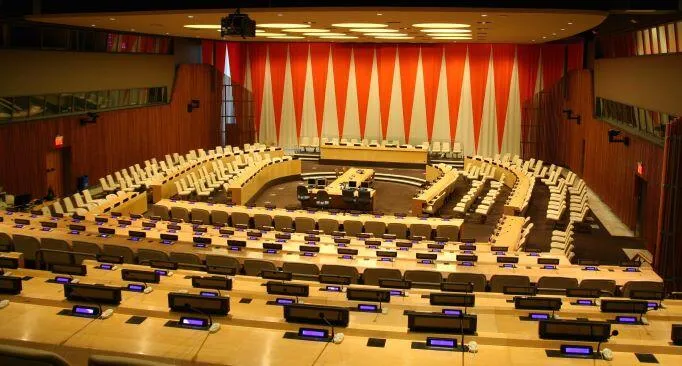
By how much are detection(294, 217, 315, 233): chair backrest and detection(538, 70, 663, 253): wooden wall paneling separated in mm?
7950

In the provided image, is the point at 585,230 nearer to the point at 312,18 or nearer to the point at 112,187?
the point at 312,18

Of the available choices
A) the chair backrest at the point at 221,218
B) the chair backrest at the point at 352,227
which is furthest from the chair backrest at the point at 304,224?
the chair backrest at the point at 221,218

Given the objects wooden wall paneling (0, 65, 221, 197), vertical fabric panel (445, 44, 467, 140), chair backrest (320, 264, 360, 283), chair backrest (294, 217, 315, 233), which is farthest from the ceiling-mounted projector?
vertical fabric panel (445, 44, 467, 140)

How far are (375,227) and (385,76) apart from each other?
16243 millimetres

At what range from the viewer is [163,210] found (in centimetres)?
1786

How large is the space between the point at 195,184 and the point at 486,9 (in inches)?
491

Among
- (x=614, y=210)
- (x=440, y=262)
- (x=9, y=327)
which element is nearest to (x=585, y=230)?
(x=614, y=210)

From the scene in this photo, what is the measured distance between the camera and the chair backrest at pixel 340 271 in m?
11.2

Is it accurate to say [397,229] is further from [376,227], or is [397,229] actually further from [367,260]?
[367,260]

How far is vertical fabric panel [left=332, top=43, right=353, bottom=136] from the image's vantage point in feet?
104

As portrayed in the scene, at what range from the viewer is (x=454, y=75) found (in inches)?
1204

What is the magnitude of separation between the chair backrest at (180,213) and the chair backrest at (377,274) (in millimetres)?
7828

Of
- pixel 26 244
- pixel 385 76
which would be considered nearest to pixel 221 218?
pixel 26 244

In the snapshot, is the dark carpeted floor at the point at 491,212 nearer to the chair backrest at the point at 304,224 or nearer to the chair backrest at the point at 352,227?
the chair backrest at the point at 352,227
